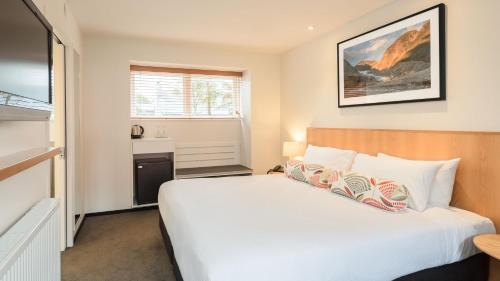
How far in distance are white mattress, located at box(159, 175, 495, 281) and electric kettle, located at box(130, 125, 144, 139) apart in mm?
2207

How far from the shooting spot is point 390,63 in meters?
2.91

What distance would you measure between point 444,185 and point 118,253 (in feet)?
9.67

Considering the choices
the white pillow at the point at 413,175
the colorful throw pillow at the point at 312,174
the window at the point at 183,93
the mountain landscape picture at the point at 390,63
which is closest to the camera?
the white pillow at the point at 413,175

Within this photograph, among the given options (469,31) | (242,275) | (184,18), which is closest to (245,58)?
(184,18)

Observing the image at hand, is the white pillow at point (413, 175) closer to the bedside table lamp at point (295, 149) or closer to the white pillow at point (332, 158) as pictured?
the white pillow at point (332, 158)

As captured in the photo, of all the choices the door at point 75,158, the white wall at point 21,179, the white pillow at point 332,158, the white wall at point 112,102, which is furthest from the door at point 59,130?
the white pillow at point 332,158

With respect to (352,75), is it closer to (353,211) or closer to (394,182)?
(394,182)

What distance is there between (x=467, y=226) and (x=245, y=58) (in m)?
3.75

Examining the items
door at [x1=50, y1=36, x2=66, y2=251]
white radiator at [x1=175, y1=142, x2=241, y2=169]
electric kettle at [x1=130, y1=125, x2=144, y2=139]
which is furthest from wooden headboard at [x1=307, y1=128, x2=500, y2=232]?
electric kettle at [x1=130, y1=125, x2=144, y2=139]

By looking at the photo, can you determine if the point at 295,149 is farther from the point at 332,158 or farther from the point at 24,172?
the point at 24,172

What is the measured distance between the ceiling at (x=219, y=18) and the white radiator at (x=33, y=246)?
211 centimetres

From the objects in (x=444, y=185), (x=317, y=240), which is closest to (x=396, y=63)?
(x=444, y=185)

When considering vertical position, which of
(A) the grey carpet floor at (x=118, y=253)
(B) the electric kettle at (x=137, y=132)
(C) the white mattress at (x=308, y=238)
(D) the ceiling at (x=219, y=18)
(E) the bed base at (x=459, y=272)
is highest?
(D) the ceiling at (x=219, y=18)

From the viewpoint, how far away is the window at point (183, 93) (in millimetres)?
4621
